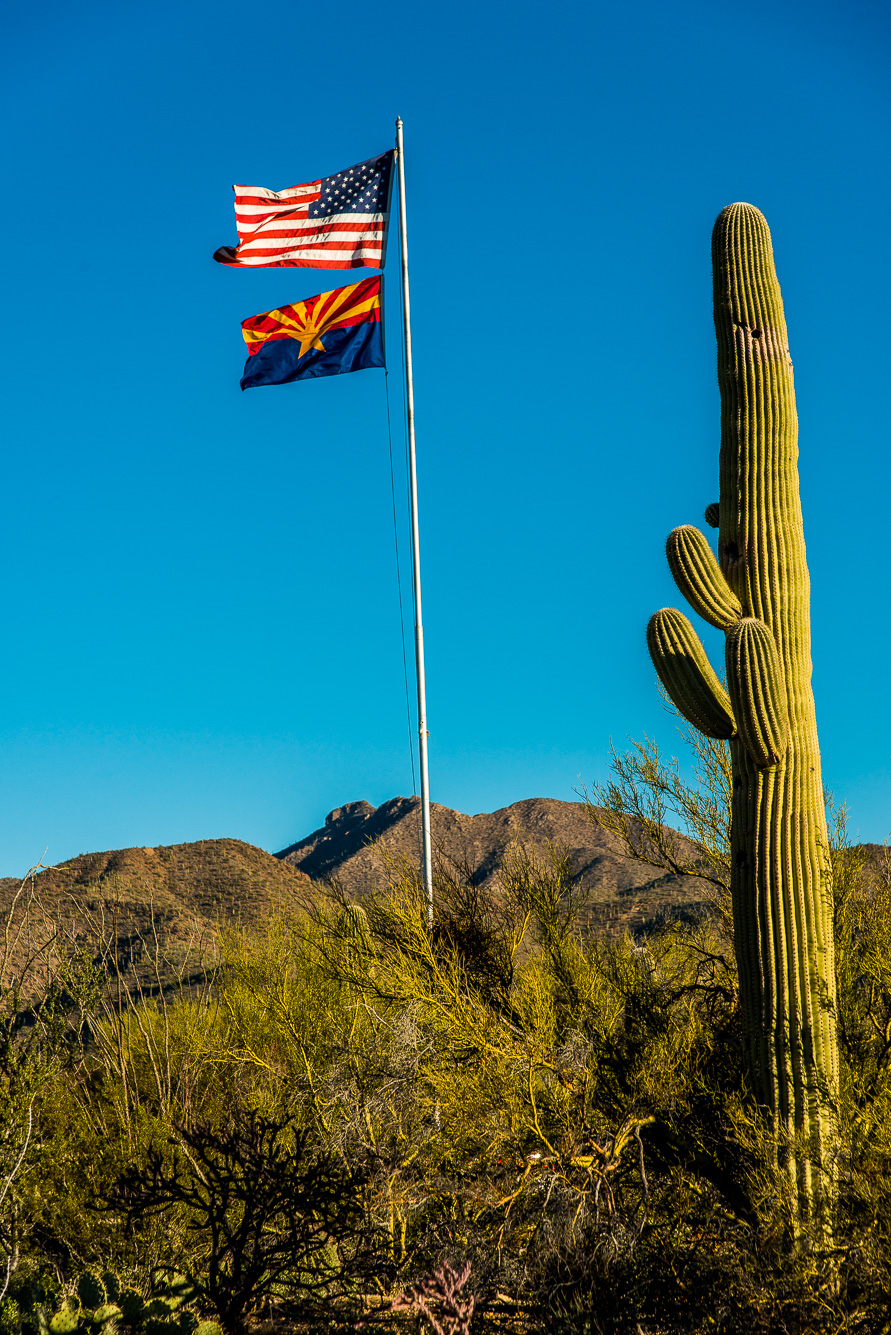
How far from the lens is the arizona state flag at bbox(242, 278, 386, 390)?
11414 mm

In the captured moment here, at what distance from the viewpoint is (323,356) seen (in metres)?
11.4

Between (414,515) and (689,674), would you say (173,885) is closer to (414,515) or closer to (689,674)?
(414,515)

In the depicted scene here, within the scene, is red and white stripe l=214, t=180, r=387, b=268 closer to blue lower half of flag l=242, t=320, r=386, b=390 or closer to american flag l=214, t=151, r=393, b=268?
american flag l=214, t=151, r=393, b=268

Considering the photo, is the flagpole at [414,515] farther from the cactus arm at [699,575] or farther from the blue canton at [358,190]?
the cactus arm at [699,575]

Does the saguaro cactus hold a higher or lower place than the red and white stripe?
lower

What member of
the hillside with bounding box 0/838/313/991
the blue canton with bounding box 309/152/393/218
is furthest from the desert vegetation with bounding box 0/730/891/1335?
the hillside with bounding box 0/838/313/991

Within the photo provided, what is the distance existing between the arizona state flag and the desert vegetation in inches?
238

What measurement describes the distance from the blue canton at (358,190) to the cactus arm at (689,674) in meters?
8.24

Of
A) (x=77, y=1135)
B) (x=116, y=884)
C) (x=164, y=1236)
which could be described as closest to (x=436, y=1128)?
(x=164, y=1236)

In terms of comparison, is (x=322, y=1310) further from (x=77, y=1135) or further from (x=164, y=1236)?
(x=77, y=1135)

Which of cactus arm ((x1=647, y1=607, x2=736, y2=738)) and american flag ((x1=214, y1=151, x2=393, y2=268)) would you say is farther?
american flag ((x1=214, y1=151, x2=393, y2=268))

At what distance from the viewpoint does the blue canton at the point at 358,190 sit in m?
11.9

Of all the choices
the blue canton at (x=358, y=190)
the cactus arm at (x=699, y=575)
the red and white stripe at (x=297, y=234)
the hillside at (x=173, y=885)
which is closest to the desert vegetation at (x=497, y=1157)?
the cactus arm at (x=699, y=575)

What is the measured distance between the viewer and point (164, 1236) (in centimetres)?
831
